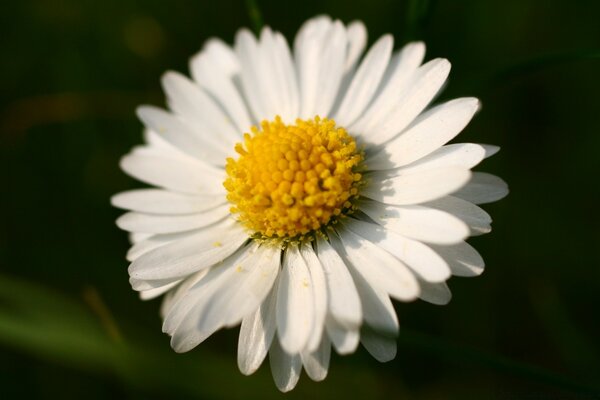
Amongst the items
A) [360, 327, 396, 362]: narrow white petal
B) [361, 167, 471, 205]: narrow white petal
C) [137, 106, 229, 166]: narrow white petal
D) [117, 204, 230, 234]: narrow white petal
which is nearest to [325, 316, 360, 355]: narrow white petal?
[360, 327, 396, 362]: narrow white petal

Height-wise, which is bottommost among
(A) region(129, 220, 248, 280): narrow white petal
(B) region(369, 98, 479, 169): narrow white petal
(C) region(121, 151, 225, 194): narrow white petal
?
(A) region(129, 220, 248, 280): narrow white petal

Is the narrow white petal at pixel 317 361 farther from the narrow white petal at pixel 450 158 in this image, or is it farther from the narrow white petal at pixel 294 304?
the narrow white petal at pixel 450 158

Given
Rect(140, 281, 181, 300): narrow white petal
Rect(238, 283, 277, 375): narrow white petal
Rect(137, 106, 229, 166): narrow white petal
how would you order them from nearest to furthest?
Rect(238, 283, 277, 375): narrow white petal → Rect(140, 281, 181, 300): narrow white petal → Rect(137, 106, 229, 166): narrow white petal

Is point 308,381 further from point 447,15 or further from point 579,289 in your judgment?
point 447,15

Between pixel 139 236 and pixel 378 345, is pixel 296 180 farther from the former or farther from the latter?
pixel 139 236

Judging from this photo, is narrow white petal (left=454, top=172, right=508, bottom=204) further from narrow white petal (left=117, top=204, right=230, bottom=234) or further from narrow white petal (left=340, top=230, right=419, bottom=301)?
narrow white petal (left=117, top=204, right=230, bottom=234)

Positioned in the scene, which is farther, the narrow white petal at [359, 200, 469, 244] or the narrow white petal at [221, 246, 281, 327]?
the narrow white petal at [221, 246, 281, 327]
